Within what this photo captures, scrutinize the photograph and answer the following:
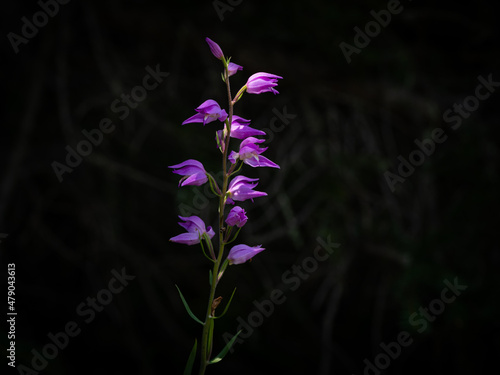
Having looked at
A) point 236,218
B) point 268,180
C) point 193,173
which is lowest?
point 268,180

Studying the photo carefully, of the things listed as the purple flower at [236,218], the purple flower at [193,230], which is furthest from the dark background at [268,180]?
the purple flower at [236,218]

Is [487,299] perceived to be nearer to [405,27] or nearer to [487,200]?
[487,200]

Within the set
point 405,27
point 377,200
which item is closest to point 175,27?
point 405,27

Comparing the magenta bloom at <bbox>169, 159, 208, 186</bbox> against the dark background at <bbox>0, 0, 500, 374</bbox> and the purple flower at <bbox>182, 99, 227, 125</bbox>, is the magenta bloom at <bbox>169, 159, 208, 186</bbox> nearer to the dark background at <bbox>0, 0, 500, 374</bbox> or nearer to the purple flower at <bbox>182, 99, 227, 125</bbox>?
the purple flower at <bbox>182, 99, 227, 125</bbox>

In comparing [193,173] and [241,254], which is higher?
[193,173]

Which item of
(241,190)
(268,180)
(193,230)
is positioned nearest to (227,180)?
(241,190)

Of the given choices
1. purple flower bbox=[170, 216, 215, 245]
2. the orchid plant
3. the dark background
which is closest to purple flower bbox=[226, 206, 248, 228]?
the orchid plant

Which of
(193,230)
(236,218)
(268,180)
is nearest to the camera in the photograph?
(236,218)

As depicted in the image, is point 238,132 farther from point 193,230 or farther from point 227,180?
point 193,230

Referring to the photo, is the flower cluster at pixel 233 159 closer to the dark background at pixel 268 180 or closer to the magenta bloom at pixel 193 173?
the magenta bloom at pixel 193 173
